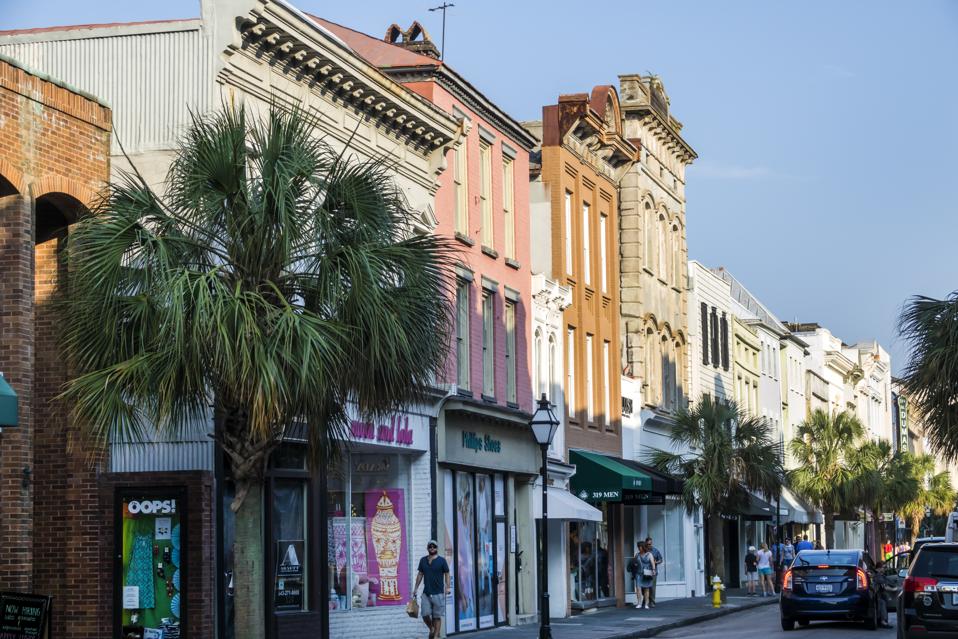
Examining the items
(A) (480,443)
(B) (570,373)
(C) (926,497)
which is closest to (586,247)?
(B) (570,373)

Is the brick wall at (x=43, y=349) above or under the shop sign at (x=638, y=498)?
above

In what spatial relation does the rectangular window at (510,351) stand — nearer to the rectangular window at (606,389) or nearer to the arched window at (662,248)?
the rectangular window at (606,389)

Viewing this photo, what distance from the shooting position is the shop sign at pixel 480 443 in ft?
98.6

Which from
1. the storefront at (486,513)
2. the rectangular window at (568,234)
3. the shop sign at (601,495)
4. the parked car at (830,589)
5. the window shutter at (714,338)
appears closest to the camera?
the parked car at (830,589)

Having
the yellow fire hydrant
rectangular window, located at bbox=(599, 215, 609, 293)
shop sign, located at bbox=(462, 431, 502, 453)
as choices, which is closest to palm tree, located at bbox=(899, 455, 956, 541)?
the yellow fire hydrant

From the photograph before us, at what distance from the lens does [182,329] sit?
1555cm

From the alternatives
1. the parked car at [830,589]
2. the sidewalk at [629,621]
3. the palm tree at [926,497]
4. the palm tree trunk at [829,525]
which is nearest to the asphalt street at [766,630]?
the parked car at [830,589]

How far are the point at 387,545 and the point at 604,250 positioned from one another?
1717 cm

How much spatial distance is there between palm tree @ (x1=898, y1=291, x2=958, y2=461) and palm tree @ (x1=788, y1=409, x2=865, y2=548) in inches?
1485

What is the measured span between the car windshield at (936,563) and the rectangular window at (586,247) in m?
20.9

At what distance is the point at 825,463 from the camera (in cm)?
6619

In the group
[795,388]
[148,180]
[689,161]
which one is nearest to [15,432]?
[148,180]

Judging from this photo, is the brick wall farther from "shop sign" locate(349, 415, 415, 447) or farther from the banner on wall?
the banner on wall

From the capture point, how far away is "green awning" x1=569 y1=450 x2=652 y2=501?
37.7 meters
